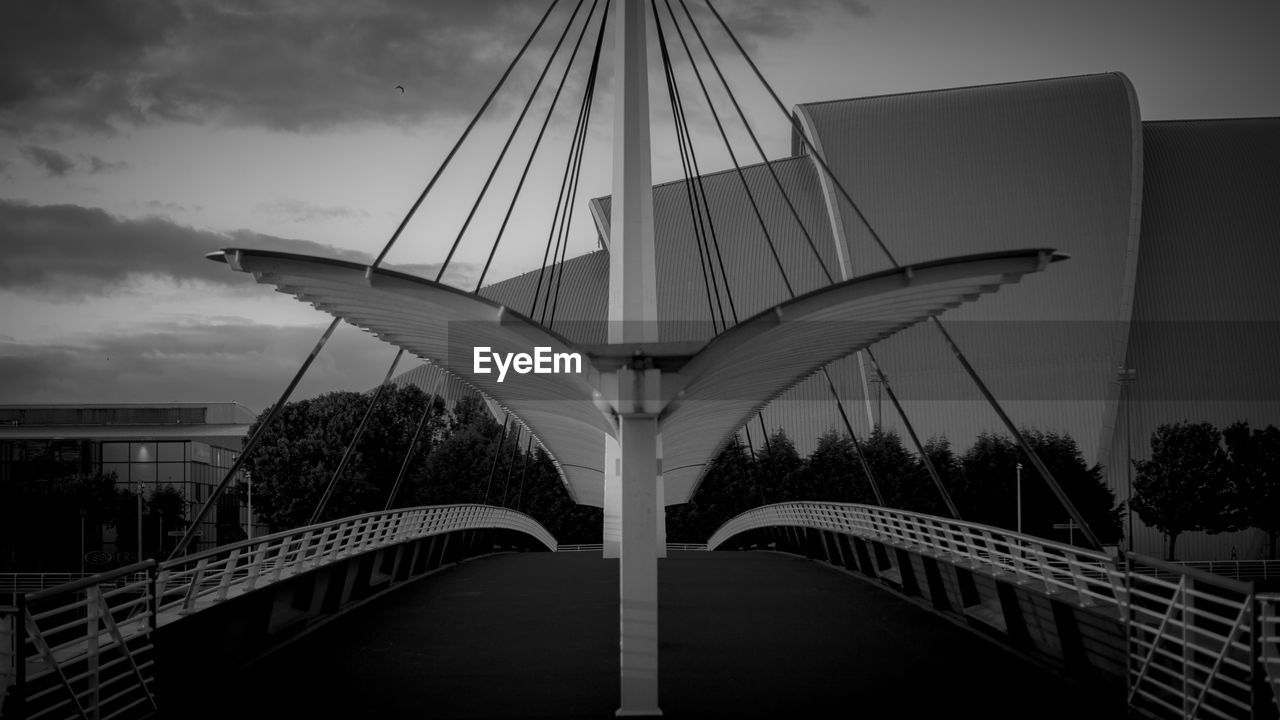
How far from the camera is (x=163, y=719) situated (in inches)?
420

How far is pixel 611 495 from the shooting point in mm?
34156

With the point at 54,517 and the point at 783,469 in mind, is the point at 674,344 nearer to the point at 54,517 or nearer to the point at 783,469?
the point at 783,469

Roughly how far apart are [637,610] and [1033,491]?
51.9 metres

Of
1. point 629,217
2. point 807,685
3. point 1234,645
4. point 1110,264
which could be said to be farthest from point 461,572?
point 1110,264

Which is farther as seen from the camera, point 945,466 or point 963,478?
point 945,466

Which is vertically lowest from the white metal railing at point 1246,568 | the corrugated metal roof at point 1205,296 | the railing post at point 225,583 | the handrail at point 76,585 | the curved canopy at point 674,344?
the white metal railing at point 1246,568

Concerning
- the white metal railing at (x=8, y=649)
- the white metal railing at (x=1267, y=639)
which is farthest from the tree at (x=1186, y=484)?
the white metal railing at (x=8, y=649)

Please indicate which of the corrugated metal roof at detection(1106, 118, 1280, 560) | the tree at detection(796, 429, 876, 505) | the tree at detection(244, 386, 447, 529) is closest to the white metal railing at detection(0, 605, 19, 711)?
the tree at detection(796, 429, 876, 505)

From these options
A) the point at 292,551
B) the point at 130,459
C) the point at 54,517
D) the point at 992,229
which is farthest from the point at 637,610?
the point at 130,459

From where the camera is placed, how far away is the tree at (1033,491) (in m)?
59.8

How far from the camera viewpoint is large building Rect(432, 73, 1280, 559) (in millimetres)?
66188

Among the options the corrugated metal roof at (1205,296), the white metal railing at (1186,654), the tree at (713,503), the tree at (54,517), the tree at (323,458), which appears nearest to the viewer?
the white metal railing at (1186,654)

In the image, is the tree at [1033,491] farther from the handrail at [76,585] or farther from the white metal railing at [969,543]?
the handrail at [76,585]

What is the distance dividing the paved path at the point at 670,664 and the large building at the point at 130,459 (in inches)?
1925
